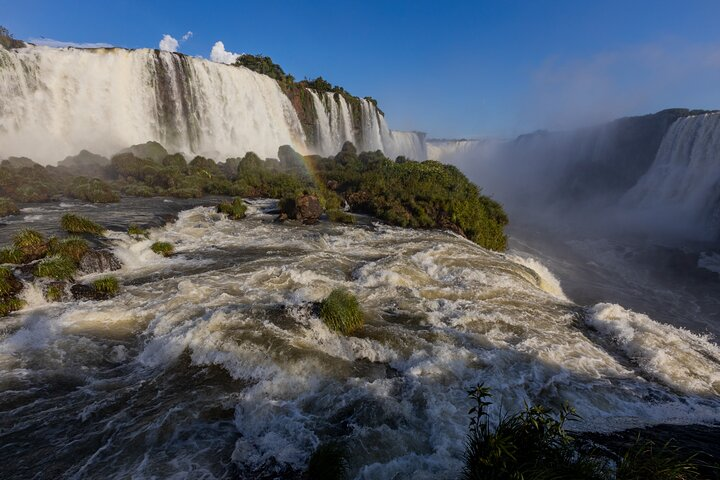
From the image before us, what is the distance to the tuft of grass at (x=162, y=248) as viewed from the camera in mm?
13617

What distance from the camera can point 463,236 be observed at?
20.3 metres

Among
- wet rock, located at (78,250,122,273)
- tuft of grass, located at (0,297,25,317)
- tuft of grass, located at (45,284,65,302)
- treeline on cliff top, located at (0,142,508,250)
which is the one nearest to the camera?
tuft of grass, located at (0,297,25,317)

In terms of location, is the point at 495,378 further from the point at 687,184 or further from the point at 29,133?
the point at 687,184

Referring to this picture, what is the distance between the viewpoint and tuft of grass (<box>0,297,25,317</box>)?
29.0 ft

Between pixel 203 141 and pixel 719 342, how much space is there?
41.2 meters

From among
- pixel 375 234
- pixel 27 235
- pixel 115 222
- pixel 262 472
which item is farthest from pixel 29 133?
pixel 262 472

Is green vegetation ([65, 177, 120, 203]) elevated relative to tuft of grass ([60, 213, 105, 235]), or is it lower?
elevated

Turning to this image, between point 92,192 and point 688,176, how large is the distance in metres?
57.6

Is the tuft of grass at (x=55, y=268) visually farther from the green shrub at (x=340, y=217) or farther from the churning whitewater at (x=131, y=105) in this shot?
the churning whitewater at (x=131, y=105)

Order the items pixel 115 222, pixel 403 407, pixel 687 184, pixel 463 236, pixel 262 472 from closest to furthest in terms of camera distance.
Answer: pixel 262 472 → pixel 403 407 → pixel 115 222 → pixel 463 236 → pixel 687 184

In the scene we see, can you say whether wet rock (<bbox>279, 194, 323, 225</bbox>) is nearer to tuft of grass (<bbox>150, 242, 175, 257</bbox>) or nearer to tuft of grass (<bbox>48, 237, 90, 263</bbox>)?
tuft of grass (<bbox>150, 242, 175, 257</bbox>)

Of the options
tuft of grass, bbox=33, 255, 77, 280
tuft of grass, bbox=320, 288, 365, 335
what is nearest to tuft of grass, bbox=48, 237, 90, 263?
tuft of grass, bbox=33, 255, 77, 280

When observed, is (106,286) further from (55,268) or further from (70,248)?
(70,248)

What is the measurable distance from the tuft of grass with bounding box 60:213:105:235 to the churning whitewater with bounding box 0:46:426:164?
2113 centimetres
